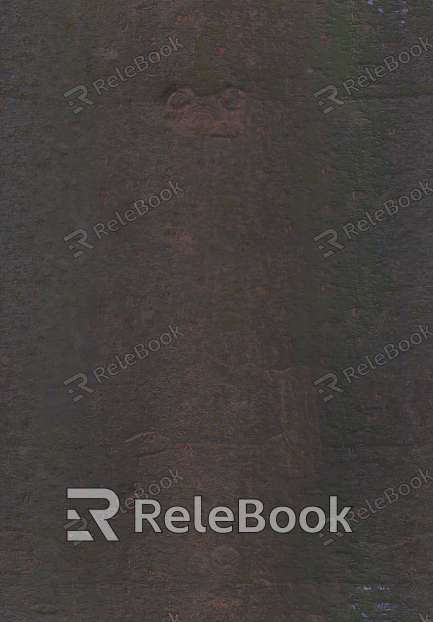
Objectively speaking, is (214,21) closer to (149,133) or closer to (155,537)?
(149,133)

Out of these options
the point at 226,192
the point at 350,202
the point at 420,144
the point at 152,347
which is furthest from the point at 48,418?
Result: the point at 420,144

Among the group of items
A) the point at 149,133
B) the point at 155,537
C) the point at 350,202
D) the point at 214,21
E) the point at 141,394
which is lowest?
the point at 155,537

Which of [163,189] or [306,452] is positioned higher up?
[163,189]

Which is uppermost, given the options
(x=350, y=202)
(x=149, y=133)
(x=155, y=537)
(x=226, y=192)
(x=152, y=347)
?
(x=149, y=133)

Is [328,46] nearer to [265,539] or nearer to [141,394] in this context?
[141,394]

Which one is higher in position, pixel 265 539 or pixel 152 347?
pixel 152 347

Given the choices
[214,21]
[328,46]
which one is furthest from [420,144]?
[214,21]
